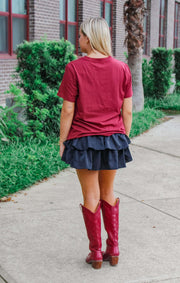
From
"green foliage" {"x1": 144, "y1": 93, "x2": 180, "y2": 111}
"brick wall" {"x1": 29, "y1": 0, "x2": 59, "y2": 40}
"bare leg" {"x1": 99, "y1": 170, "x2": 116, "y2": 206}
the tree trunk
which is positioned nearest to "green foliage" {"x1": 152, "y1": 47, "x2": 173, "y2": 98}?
"green foliage" {"x1": 144, "y1": 93, "x2": 180, "y2": 111}

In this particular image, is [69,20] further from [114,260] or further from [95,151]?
[114,260]

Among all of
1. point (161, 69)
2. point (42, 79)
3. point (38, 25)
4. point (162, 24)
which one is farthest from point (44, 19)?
point (162, 24)

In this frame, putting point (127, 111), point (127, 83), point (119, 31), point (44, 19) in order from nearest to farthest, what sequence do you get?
1. point (127, 83)
2. point (127, 111)
3. point (44, 19)
4. point (119, 31)

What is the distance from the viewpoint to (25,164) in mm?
5414

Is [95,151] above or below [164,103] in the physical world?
above

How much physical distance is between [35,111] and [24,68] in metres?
0.71

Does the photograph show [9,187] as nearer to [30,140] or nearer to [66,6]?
[30,140]

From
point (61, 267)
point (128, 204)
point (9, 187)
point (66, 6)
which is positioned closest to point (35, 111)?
point (9, 187)

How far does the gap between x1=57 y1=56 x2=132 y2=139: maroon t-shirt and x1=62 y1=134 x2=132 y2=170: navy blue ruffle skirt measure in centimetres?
4

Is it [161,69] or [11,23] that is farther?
[161,69]

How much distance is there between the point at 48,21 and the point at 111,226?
30.9ft

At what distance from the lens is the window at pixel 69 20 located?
1297 centimetres

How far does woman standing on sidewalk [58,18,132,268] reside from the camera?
2977 millimetres

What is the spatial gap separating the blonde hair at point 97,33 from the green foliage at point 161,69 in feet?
35.2
